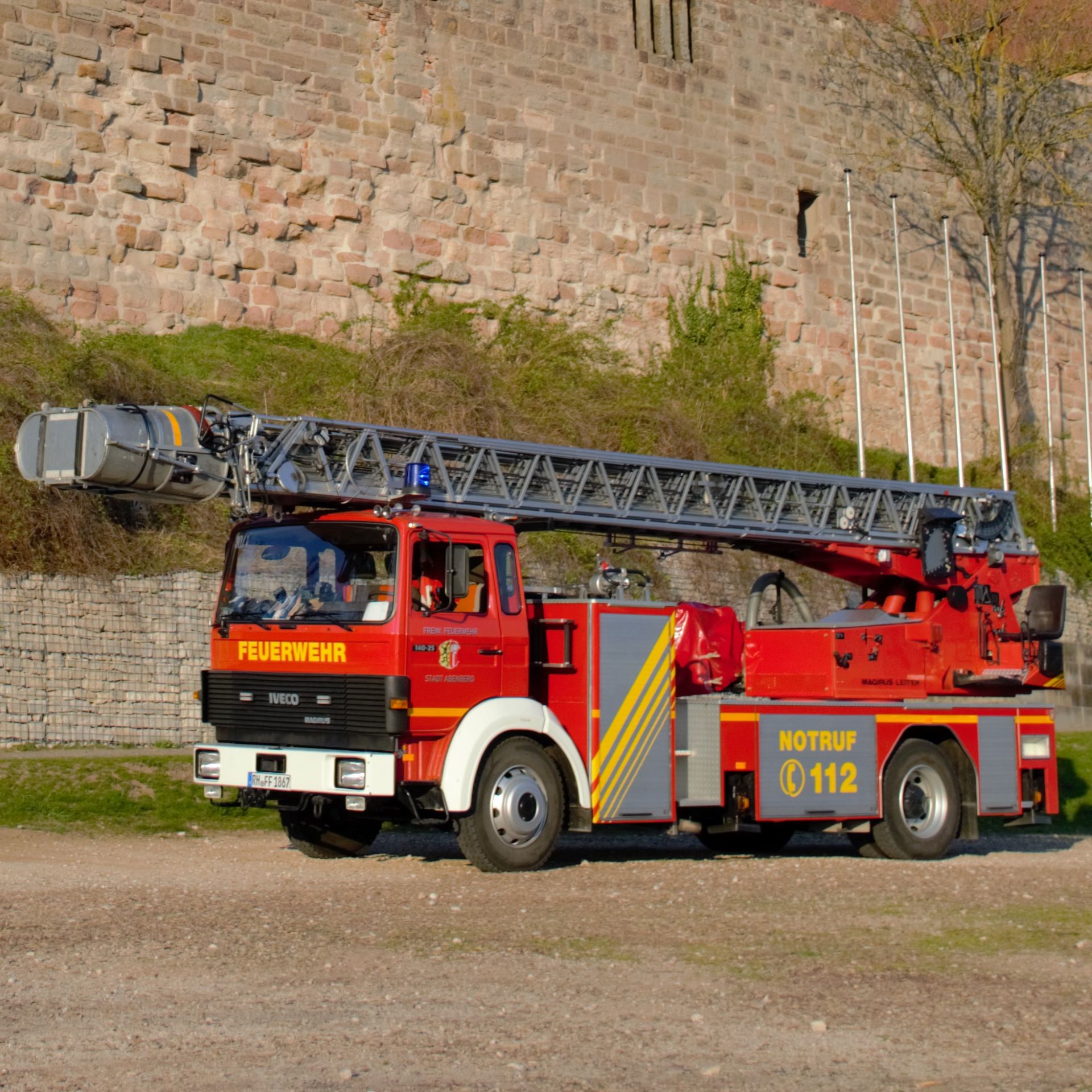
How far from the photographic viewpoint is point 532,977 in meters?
7.64

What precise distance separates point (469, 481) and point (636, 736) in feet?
7.25

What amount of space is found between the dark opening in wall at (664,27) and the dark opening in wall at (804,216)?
349cm

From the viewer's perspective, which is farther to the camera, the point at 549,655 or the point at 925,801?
the point at 925,801

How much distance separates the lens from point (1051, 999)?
7387 millimetres

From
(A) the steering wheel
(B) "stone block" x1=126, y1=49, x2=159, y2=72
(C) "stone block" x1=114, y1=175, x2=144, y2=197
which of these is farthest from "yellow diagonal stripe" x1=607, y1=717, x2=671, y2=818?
(B) "stone block" x1=126, y1=49, x2=159, y2=72

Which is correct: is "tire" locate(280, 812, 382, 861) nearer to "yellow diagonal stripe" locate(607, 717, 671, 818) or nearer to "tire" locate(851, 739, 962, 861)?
"yellow diagonal stripe" locate(607, 717, 671, 818)

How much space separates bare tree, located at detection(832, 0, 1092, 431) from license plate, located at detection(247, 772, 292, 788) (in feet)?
75.9

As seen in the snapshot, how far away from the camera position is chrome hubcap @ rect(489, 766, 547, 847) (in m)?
11.4

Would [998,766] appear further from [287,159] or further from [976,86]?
[976,86]

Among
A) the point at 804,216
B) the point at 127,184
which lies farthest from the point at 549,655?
the point at 804,216

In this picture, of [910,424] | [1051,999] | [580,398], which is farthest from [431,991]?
[910,424]

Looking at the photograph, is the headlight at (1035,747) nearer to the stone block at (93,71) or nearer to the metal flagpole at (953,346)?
the stone block at (93,71)

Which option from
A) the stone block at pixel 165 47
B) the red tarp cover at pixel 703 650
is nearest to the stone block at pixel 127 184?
the stone block at pixel 165 47

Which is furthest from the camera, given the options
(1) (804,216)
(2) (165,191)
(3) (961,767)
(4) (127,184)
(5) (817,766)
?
(1) (804,216)
